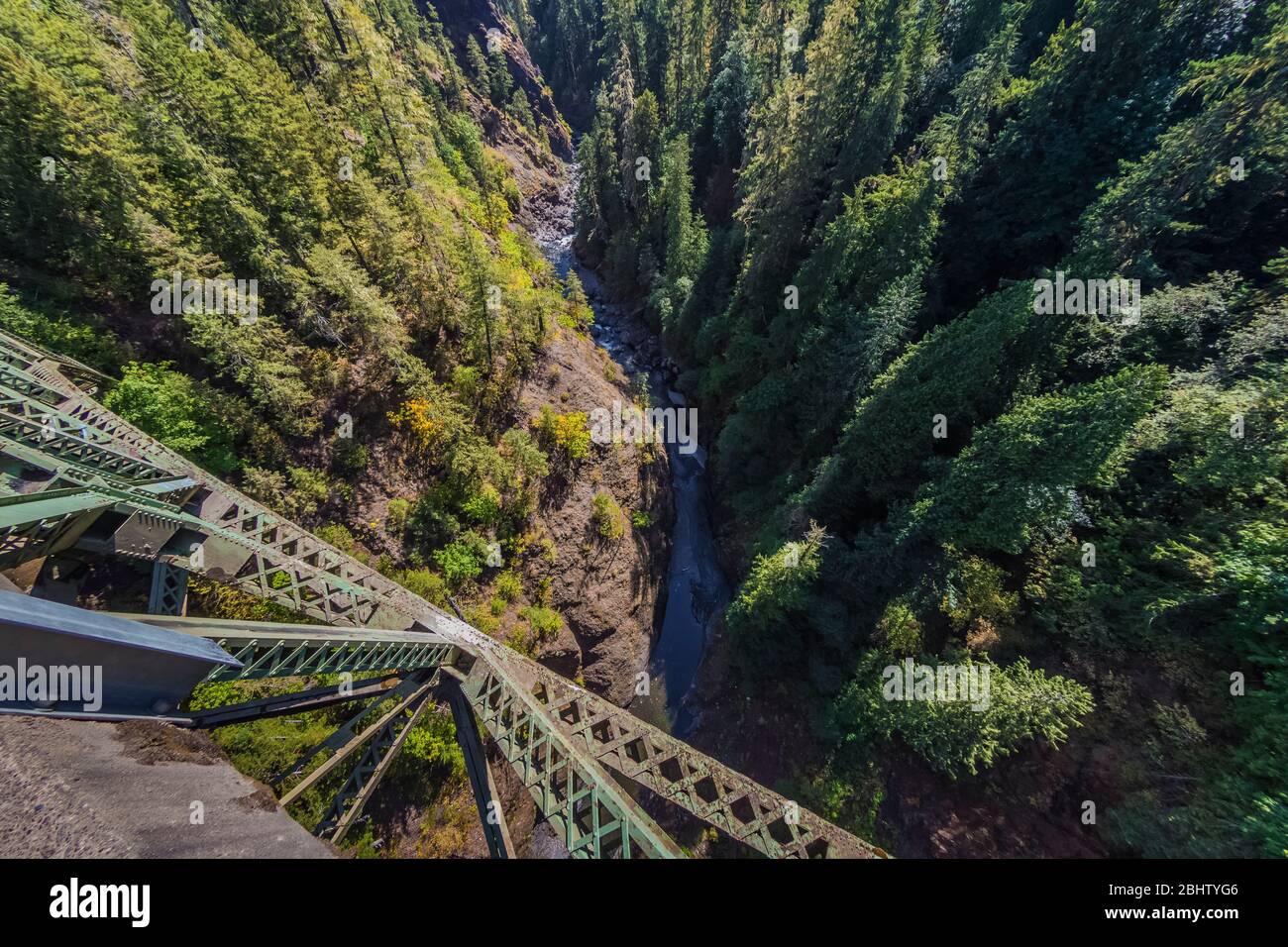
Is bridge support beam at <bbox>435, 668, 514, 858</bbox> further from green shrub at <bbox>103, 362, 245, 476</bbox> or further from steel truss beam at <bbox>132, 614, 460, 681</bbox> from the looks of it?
green shrub at <bbox>103, 362, 245, 476</bbox>

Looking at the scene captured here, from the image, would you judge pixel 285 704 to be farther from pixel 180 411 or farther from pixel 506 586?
pixel 180 411

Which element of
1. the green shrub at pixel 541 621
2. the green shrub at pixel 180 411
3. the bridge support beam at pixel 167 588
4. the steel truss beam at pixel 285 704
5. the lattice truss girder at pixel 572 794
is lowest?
the green shrub at pixel 541 621

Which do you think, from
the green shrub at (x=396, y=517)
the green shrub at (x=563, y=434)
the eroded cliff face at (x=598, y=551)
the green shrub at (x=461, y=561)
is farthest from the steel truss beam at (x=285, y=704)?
the green shrub at (x=563, y=434)

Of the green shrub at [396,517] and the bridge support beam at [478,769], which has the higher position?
the green shrub at [396,517]

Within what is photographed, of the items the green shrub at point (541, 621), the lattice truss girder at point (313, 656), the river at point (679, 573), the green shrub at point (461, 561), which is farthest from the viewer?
the river at point (679, 573)

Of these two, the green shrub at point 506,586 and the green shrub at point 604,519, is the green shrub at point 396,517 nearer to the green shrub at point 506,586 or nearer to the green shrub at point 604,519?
the green shrub at point 506,586

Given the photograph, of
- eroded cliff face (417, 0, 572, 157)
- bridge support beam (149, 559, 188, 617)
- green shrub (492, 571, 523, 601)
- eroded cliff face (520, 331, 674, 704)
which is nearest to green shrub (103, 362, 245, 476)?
bridge support beam (149, 559, 188, 617)
